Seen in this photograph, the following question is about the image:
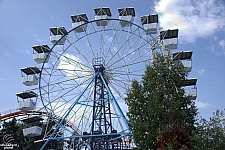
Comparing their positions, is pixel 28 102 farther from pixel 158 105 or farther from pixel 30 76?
pixel 158 105

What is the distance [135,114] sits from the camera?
14180mm

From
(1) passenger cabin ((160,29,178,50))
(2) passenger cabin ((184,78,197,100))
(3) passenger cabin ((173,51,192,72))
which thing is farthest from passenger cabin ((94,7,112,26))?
(2) passenger cabin ((184,78,197,100))

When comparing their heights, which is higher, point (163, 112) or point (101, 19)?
point (101, 19)

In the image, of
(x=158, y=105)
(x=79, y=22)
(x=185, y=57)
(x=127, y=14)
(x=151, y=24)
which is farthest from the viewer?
(x=79, y=22)

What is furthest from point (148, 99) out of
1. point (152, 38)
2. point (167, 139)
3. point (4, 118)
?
point (4, 118)

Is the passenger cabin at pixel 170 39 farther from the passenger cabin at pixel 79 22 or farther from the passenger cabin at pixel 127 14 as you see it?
the passenger cabin at pixel 79 22

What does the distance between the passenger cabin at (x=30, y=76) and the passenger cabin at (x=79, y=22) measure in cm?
483

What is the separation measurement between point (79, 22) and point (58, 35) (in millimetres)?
2035

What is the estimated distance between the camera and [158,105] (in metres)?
13.3

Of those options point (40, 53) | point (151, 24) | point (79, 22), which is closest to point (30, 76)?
point (40, 53)

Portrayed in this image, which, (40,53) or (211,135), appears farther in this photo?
(40,53)

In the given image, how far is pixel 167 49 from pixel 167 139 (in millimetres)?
11508

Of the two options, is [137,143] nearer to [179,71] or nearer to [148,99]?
[148,99]

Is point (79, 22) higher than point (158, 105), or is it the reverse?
point (79, 22)
